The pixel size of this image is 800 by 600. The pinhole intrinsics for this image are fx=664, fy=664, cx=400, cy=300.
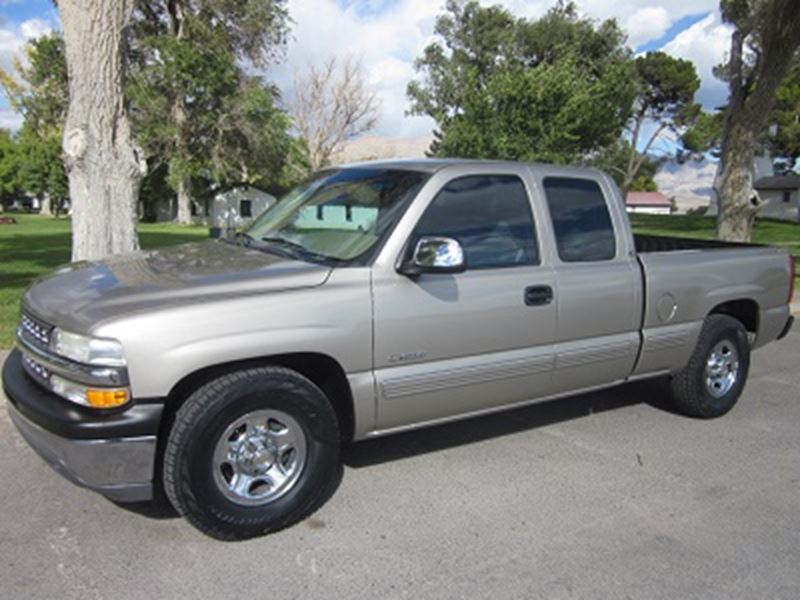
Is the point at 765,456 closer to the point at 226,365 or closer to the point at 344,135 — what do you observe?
the point at 226,365

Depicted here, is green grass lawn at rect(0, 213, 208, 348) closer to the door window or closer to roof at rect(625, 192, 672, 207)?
the door window

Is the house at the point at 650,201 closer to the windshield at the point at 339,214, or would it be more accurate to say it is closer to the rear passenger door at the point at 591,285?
the rear passenger door at the point at 591,285

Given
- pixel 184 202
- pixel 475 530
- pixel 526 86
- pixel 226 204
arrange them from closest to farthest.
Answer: pixel 475 530
pixel 526 86
pixel 184 202
pixel 226 204

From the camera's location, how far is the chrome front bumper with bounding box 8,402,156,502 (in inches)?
114

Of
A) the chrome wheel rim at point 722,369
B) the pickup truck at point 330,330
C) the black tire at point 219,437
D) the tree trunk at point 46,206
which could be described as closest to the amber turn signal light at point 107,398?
the pickup truck at point 330,330

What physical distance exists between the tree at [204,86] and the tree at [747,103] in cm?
2961

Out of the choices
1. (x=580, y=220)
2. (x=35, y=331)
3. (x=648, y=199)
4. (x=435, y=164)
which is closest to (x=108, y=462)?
(x=35, y=331)

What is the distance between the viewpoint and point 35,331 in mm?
3312

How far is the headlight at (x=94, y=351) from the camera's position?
2848 mm

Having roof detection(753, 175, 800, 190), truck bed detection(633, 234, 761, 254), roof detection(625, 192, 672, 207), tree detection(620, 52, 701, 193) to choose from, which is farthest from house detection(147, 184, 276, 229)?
roof detection(625, 192, 672, 207)

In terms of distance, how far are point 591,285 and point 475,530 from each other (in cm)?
176

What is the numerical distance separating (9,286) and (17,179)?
64.8 meters

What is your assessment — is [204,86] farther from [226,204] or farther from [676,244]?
[676,244]

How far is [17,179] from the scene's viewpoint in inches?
2591
